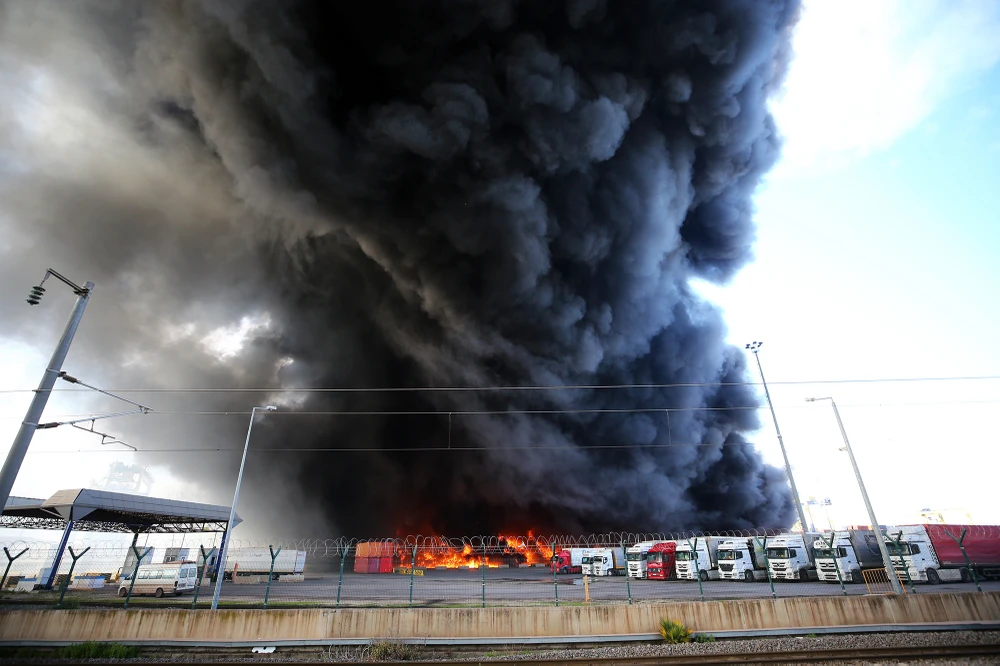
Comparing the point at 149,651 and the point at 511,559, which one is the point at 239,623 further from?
the point at 511,559

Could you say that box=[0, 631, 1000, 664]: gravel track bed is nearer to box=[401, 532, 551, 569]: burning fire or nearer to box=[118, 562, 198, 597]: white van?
box=[118, 562, 198, 597]: white van

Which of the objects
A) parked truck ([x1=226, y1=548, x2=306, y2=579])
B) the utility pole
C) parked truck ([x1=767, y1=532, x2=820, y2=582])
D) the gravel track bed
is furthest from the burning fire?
the utility pole

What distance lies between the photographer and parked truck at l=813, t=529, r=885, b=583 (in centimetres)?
2252

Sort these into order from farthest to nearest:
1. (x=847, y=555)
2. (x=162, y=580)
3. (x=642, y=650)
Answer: (x=162, y=580)
(x=847, y=555)
(x=642, y=650)

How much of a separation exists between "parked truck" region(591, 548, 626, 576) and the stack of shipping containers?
23954 millimetres

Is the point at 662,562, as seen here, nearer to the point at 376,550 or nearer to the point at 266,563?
the point at 266,563

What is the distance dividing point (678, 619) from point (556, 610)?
3.05 meters

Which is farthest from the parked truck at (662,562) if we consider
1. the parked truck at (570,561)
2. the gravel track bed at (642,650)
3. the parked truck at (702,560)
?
the gravel track bed at (642,650)

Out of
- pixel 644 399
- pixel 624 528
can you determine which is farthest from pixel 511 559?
pixel 644 399

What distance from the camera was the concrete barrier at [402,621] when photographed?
11.1m

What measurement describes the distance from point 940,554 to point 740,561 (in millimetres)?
9048

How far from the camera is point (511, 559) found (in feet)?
198

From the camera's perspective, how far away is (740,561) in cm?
2558

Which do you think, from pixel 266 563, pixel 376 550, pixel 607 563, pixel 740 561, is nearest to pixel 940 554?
pixel 740 561
